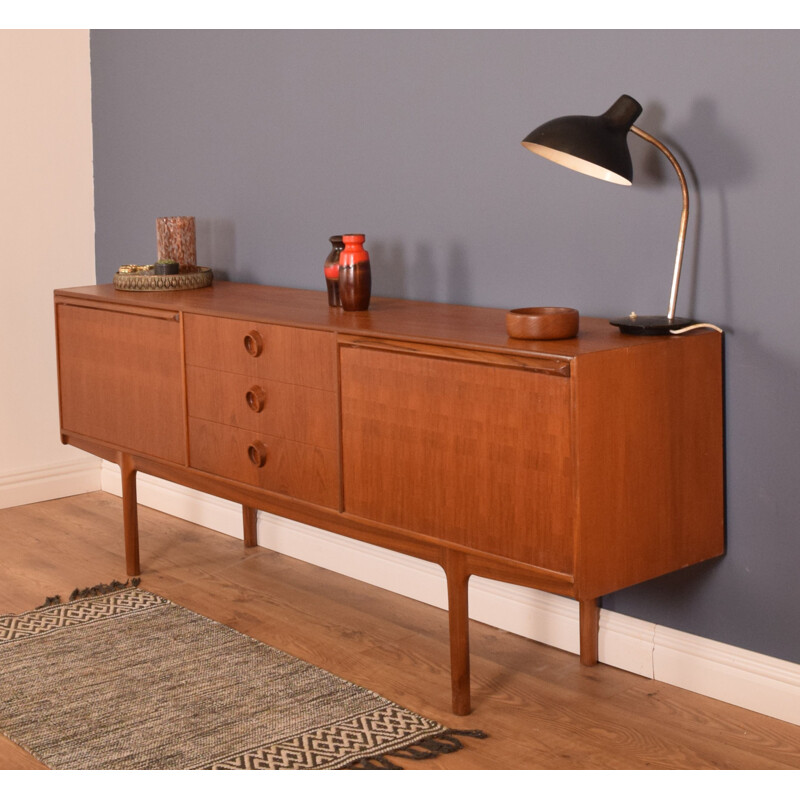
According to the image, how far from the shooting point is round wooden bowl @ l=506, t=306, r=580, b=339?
209 cm

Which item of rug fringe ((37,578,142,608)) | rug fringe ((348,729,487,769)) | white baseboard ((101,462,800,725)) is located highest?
white baseboard ((101,462,800,725))

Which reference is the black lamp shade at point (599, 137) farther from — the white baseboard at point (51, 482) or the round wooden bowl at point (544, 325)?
the white baseboard at point (51, 482)

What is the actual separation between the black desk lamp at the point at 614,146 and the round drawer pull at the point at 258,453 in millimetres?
920

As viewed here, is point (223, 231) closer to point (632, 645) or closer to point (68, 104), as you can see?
point (68, 104)

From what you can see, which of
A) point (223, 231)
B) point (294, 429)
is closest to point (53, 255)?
point (223, 231)

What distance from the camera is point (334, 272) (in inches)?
107

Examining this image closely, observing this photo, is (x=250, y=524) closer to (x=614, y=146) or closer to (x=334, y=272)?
(x=334, y=272)

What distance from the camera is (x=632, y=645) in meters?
2.50

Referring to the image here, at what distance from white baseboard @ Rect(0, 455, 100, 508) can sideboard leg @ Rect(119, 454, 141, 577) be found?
0.91 m

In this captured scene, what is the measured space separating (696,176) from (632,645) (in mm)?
1027

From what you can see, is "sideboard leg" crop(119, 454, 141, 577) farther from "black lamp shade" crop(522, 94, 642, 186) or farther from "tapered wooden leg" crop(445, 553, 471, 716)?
"black lamp shade" crop(522, 94, 642, 186)

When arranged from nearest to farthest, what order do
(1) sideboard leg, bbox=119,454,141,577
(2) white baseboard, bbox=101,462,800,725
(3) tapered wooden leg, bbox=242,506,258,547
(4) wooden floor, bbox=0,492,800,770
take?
(4) wooden floor, bbox=0,492,800,770, (2) white baseboard, bbox=101,462,800,725, (1) sideboard leg, bbox=119,454,141,577, (3) tapered wooden leg, bbox=242,506,258,547

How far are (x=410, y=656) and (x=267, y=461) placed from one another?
0.57 meters

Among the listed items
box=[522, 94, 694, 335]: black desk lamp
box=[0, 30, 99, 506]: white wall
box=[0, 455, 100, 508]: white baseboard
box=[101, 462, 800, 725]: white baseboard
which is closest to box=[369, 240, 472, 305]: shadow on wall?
box=[522, 94, 694, 335]: black desk lamp
